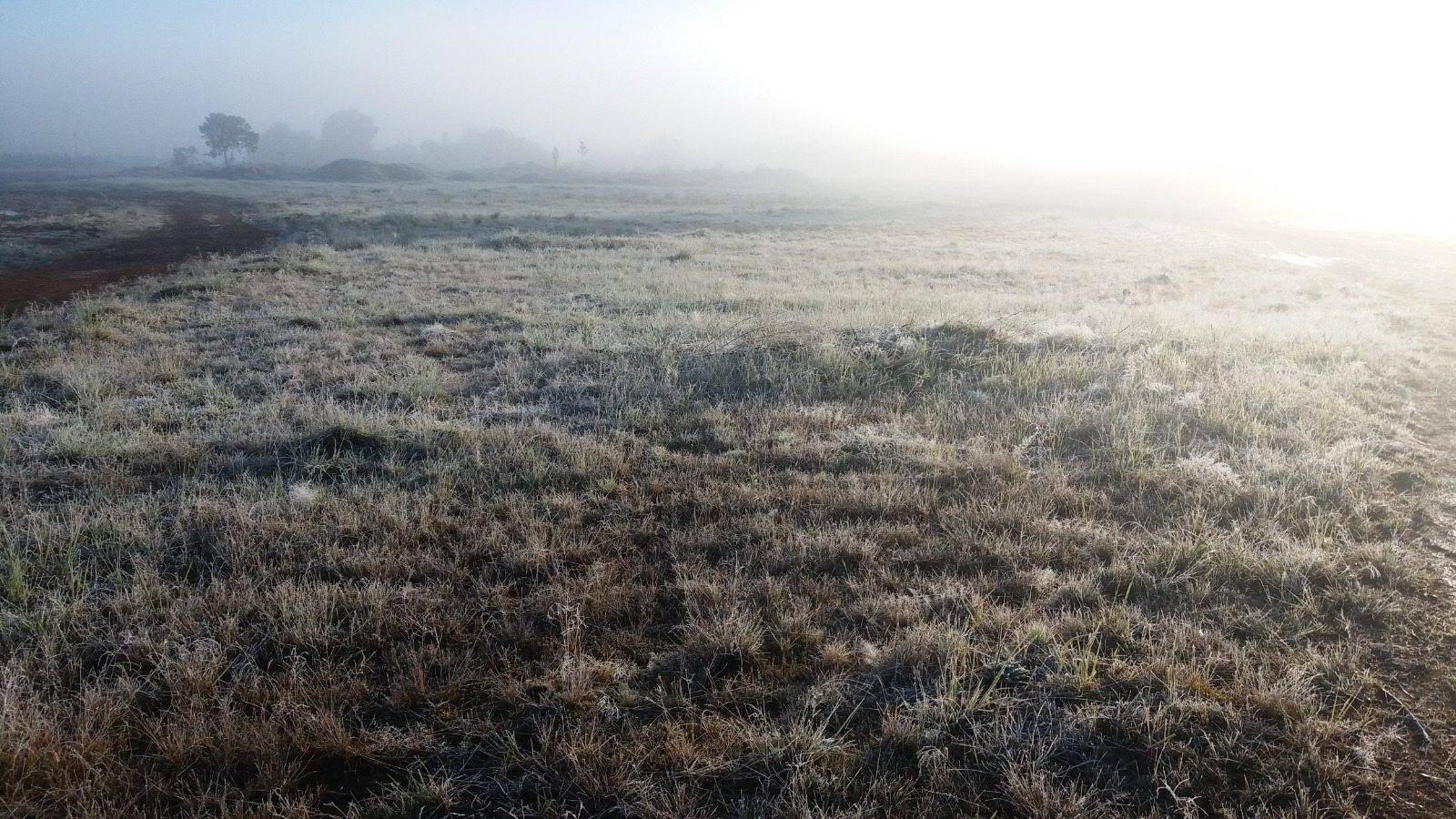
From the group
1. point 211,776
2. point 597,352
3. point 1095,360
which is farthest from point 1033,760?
point 597,352

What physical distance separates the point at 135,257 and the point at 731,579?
2980 centimetres

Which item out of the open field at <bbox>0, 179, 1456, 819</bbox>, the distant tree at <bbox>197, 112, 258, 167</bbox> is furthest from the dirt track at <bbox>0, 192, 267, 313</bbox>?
the distant tree at <bbox>197, 112, 258, 167</bbox>

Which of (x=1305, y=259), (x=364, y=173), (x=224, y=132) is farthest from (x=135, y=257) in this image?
(x=224, y=132)

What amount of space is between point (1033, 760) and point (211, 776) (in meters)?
3.59

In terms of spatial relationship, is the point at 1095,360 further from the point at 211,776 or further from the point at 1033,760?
the point at 211,776

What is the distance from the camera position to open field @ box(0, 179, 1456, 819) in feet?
10.2

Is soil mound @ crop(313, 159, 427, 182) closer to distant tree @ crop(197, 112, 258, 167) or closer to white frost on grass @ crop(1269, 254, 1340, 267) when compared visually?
distant tree @ crop(197, 112, 258, 167)

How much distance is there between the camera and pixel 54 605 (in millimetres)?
4062

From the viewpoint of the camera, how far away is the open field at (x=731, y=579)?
3.11 m

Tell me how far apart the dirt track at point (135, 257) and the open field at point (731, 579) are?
9.07m

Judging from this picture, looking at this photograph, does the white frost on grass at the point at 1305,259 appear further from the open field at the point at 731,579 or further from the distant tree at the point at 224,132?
the distant tree at the point at 224,132

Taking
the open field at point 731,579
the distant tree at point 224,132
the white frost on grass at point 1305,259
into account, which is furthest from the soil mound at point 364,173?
the open field at point 731,579

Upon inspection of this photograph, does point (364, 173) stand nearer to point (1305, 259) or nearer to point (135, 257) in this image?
point (135, 257)

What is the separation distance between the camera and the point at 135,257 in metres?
24.8
